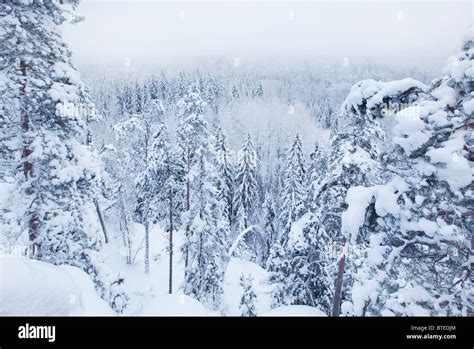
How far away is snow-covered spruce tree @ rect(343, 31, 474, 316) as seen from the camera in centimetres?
454

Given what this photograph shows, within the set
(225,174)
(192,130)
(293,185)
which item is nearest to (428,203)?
(192,130)

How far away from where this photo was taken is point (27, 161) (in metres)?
7.93

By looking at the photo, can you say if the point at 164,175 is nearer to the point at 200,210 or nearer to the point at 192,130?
the point at 200,210

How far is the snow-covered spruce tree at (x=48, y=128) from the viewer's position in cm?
750

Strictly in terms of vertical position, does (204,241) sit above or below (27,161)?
below

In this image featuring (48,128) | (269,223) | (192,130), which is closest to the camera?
(48,128)

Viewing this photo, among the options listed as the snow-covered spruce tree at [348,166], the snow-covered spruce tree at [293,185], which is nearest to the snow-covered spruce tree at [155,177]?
the snow-covered spruce tree at [348,166]

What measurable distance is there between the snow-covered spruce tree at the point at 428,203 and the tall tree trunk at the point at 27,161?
26.5ft

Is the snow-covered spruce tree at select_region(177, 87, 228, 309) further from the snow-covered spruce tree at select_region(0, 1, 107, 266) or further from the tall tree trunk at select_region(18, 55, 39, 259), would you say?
the tall tree trunk at select_region(18, 55, 39, 259)

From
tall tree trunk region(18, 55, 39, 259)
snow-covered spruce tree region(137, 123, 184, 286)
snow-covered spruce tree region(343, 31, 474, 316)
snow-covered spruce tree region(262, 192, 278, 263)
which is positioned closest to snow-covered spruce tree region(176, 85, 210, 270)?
snow-covered spruce tree region(137, 123, 184, 286)

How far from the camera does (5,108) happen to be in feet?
24.6

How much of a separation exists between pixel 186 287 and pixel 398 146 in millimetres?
Answer: 17820

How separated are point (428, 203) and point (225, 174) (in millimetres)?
35216
